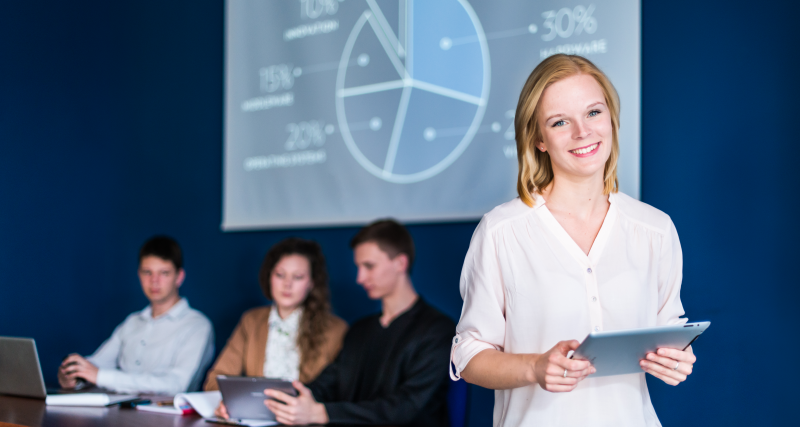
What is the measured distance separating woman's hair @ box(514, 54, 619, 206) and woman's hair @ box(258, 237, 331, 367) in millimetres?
1561

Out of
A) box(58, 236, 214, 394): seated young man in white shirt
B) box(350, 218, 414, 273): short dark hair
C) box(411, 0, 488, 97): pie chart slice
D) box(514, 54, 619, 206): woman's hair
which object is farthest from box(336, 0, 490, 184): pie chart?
box(514, 54, 619, 206): woman's hair

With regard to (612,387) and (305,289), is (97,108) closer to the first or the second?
(305,289)

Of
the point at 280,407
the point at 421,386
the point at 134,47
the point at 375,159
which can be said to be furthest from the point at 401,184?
the point at 134,47

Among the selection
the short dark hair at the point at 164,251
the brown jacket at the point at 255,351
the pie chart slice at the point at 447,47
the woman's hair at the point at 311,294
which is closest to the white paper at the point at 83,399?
the brown jacket at the point at 255,351

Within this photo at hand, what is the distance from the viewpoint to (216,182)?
3715 millimetres

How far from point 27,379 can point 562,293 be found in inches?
87.8

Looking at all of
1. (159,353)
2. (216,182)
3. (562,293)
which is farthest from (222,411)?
(216,182)

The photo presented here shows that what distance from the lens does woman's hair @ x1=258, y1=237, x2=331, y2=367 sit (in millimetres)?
2752

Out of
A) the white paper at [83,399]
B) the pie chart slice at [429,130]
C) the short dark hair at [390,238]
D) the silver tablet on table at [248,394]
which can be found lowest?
the white paper at [83,399]

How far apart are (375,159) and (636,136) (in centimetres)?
119

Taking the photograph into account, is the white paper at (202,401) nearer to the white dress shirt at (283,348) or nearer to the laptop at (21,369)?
the white dress shirt at (283,348)

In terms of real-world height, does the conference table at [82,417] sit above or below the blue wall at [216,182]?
below

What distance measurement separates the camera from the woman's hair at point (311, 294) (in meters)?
2.75

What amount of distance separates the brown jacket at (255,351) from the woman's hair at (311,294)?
1.5 inches
